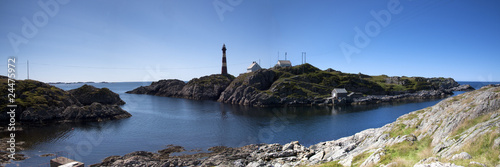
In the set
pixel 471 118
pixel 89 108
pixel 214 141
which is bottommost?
pixel 214 141

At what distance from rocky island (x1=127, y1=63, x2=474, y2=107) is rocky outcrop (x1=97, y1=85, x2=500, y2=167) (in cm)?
6361

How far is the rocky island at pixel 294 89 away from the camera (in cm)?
9900

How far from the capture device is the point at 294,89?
4104 inches

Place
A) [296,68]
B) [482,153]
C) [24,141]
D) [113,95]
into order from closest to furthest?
[482,153]
[24,141]
[113,95]
[296,68]

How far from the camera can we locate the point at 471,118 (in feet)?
60.8

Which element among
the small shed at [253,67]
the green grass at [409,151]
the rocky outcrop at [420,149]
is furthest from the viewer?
the small shed at [253,67]

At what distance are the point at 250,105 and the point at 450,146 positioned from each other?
8359 cm

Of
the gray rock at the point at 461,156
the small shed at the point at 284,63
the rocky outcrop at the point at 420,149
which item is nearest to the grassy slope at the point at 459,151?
the rocky outcrop at the point at 420,149

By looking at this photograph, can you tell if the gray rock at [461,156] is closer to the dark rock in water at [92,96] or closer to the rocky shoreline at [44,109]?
the rocky shoreline at [44,109]

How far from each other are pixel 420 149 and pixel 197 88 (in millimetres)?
122201

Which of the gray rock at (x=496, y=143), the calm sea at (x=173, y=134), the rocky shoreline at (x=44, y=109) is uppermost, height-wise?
the gray rock at (x=496, y=143)

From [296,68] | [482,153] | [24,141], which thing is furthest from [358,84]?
[24,141]

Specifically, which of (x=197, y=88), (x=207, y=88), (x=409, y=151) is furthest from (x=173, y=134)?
(x=197, y=88)

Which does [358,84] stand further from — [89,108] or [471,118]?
[89,108]
